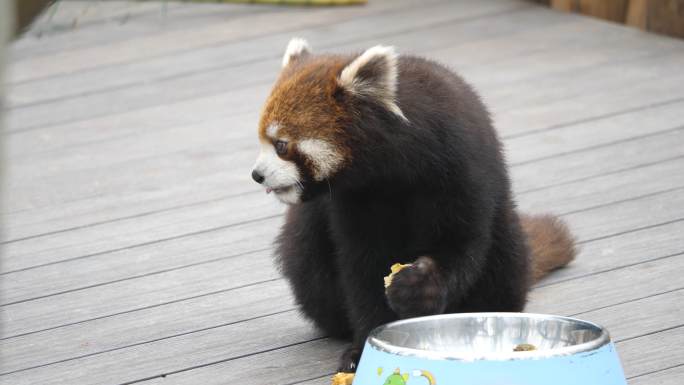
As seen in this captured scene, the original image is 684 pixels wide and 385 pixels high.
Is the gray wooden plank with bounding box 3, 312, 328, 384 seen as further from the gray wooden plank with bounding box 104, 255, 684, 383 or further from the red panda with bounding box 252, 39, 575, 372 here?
the red panda with bounding box 252, 39, 575, 372

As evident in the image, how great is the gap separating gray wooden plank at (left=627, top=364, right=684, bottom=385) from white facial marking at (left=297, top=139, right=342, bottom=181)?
91 centimetres

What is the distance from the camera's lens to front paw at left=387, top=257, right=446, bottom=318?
1870 millimetres

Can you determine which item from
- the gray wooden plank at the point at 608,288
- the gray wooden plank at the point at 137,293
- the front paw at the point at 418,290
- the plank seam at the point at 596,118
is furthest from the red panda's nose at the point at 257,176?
the plank seam at the point at 596,118

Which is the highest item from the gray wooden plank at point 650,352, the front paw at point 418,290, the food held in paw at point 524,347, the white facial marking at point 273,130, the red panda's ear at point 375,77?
the red panda's ear at point 375,77

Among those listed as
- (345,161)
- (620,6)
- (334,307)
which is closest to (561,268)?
(334,307)

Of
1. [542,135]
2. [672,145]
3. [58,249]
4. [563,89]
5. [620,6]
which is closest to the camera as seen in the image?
[58,249]

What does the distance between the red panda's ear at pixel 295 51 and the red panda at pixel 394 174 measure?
0.08 metres

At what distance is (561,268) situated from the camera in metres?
2.72

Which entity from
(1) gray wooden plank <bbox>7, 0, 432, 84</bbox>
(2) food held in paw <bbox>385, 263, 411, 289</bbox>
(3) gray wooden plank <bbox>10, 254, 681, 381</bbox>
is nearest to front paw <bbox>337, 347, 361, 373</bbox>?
(3) gray wooden plank <bbox>10, 254, 681, 381</bbox>

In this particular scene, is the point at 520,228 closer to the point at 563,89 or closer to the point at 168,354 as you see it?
the point at 168,354

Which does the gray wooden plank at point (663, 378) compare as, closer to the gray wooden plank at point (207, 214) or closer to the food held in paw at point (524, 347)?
the food held in paw at point (524, 347)

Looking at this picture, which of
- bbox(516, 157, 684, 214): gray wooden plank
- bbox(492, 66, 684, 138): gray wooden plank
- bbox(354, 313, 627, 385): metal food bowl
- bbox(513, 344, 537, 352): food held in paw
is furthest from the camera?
bbox(492, 66, 684, 138): gray wooden plank

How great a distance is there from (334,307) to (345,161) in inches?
21.2

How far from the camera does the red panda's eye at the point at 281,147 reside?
1948 millimetres
